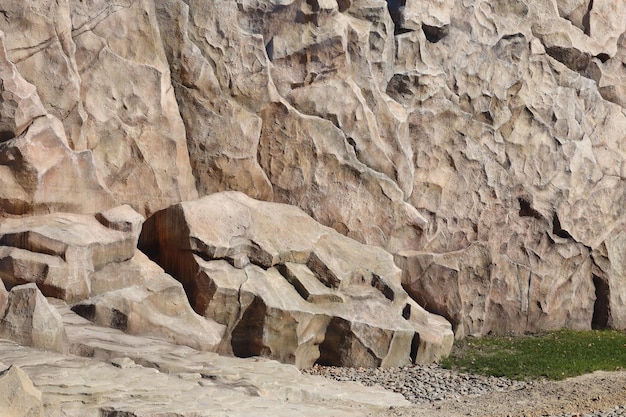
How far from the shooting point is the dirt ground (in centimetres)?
1449

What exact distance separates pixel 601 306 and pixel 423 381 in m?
12.4

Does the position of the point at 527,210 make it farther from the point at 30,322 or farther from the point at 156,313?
the point at 30,322

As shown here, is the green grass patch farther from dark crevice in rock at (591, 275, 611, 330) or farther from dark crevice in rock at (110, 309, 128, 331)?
dark crevice in rock at (110, 309, 128, 331)

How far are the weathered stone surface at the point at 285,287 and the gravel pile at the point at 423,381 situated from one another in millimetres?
480

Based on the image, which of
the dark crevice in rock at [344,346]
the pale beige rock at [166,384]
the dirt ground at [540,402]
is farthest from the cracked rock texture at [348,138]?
the dirt ground at [540,402]

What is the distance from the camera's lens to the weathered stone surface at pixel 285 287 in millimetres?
18484

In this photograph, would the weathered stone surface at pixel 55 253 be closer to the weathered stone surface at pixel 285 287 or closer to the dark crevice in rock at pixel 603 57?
the weathered stone surface at pixel 285 287

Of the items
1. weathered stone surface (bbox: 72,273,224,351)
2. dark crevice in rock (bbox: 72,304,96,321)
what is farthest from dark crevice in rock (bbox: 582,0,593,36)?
dark crevice in rock (bbox: 72,304,96,321)

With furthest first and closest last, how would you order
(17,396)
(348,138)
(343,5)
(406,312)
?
1. (343,5)
2. (348,138)
3. (406,312)
4. (17,396)

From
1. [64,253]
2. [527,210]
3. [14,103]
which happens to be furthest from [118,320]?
[527,210]

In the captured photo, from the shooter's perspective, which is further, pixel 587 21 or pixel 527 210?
pixel 587 21

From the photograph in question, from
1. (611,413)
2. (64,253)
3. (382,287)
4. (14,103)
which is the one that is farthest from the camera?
(382,287)

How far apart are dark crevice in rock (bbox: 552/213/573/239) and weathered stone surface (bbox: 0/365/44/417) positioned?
65.1ft

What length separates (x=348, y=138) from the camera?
2362 centimetres
